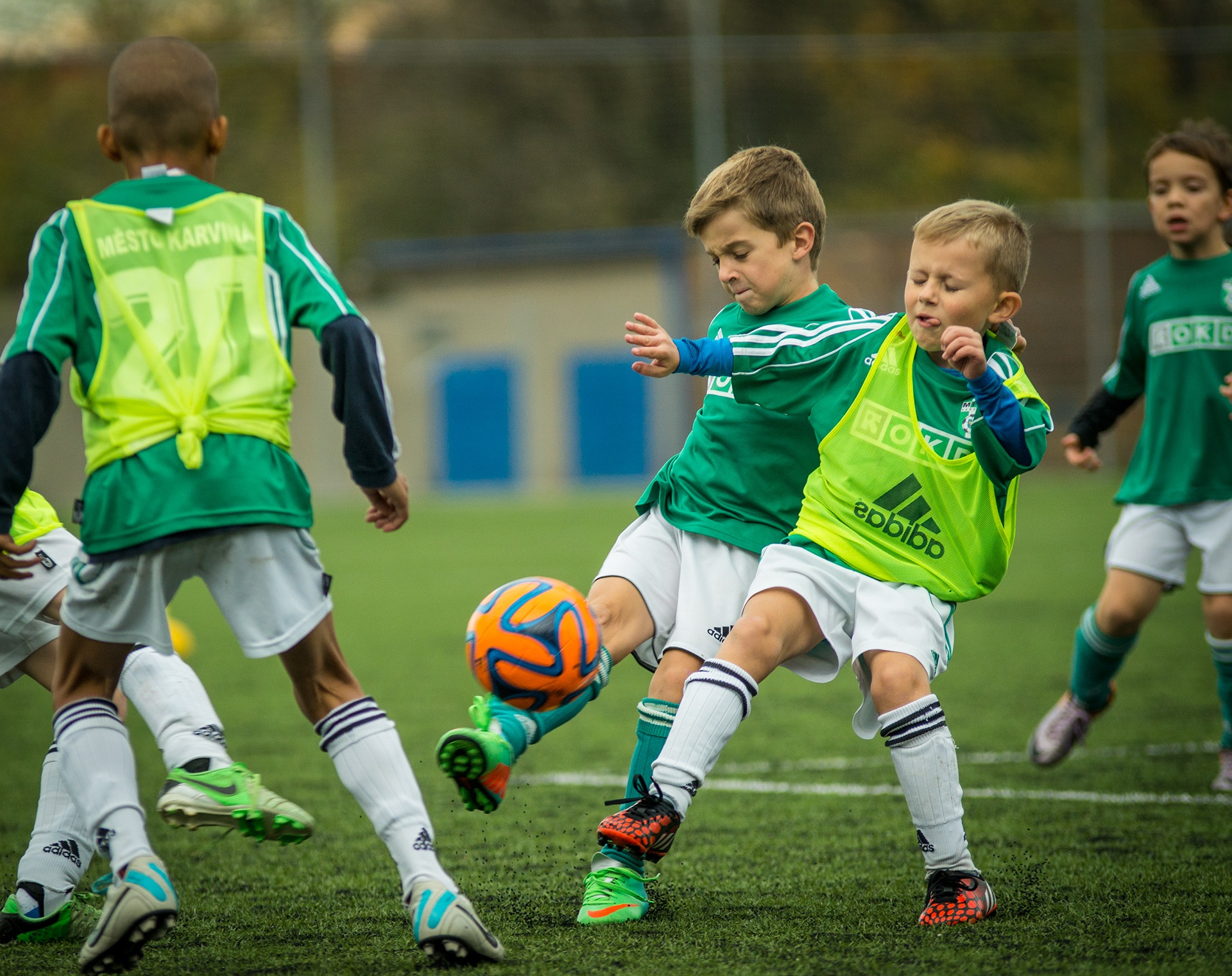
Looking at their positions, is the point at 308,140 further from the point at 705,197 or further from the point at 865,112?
the point at 705,197

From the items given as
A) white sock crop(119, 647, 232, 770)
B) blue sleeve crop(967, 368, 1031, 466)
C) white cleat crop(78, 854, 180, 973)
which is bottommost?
white cleat crop(78, 854, 180, 973)

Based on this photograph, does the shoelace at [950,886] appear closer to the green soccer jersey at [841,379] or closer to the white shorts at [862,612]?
the white shorts at [862,612]

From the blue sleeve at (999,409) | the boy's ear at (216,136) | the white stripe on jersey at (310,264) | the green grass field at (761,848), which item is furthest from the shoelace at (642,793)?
the boy's ear at (216,136)

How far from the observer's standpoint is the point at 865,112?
2731 cm

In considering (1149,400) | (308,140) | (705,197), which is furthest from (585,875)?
(308,140)

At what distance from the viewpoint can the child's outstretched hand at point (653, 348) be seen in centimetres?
312

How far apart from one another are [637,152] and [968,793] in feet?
82.8

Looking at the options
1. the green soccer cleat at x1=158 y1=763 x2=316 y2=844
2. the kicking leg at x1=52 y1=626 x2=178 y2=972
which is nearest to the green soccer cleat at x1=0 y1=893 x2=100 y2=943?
the kicking leg at x1=52 y1=626 x2=178 y2=972

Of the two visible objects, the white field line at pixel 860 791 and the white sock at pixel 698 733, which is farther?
the white field line at pixel 860 791

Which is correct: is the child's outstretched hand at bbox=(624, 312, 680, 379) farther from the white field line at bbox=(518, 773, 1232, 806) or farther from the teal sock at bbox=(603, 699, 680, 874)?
the white field line at bbox=(518, 773, 1232, 806)

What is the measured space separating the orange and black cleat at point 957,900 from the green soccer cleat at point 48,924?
74.2 inches

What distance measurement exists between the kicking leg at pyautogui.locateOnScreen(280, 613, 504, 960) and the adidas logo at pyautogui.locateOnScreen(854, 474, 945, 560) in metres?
1.23

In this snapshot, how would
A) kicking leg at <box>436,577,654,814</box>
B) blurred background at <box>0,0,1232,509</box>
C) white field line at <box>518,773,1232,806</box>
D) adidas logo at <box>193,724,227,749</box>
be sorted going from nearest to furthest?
kicking leg at <box>436,577,654,814</box>, adidas logo at <box>193,724,227,749</box>, white field line at <box>518,773,1232,806</box>, blurred background at <box>0,0,1232,509</box>

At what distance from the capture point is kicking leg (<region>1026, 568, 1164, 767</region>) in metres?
4.64
